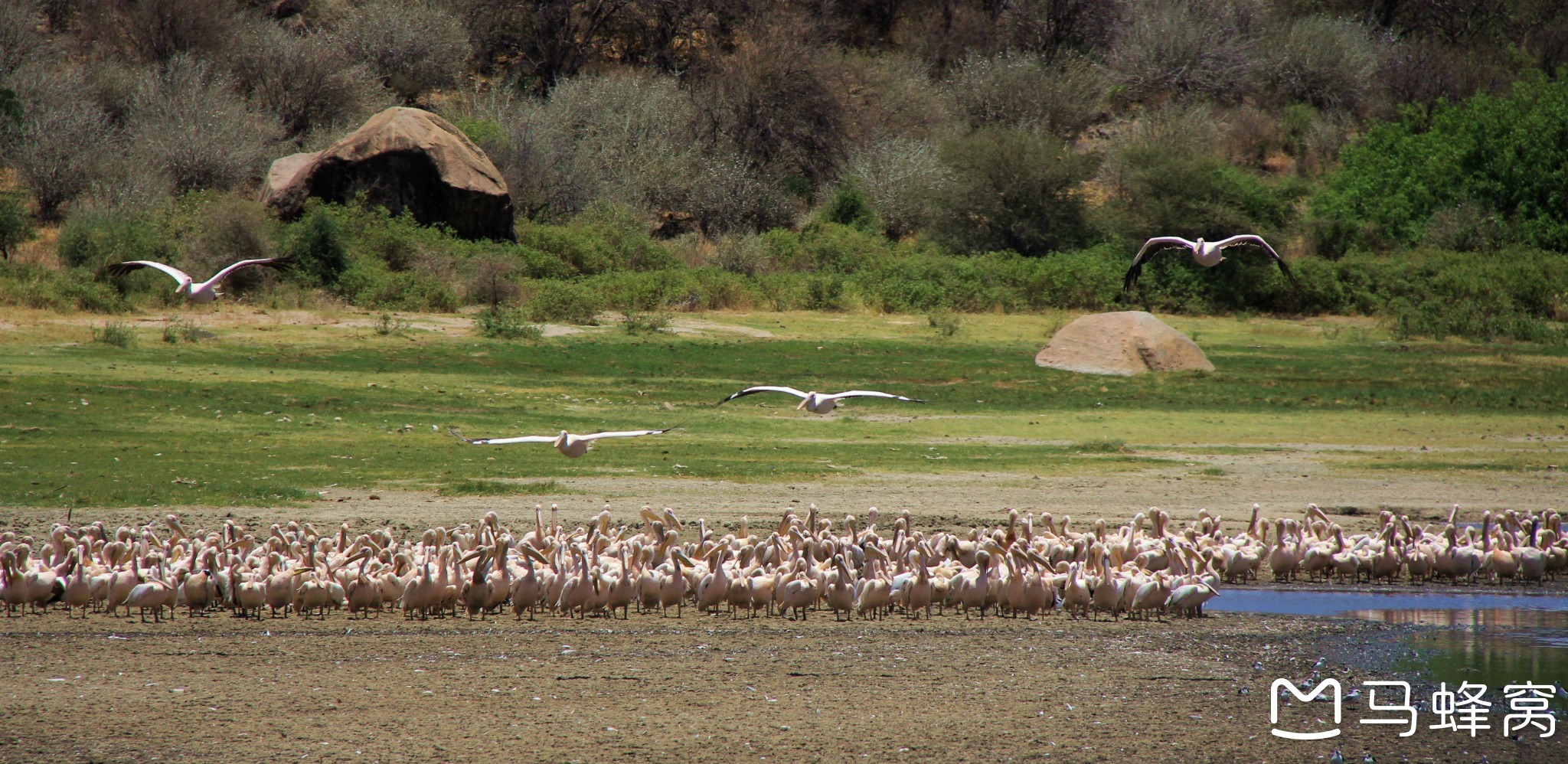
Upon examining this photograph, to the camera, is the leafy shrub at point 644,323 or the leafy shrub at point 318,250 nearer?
the leafy shrub at point 644,323

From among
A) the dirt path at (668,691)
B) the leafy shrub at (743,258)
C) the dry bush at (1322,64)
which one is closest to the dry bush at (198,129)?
the leafy shrub at (743,258)

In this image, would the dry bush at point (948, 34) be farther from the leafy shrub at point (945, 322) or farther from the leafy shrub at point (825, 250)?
the leafy shrub at point (945, 322)

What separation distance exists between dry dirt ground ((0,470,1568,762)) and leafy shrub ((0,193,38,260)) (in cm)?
2514

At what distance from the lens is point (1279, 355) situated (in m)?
30.6

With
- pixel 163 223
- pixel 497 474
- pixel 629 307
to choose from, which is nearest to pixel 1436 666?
pixel 497 474

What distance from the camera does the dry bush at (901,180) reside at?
157 ft

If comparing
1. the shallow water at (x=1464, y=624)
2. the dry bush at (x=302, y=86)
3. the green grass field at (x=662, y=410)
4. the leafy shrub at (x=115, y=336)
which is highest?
the dry bush at (x=302, y=86)

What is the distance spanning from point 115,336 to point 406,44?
33.6 metres

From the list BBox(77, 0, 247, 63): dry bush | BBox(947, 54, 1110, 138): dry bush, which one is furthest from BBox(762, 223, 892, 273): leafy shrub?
BBox(77, 0, 247, 63): dry bush

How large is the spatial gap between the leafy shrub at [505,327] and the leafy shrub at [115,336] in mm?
6279

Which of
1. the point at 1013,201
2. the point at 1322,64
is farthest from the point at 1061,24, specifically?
the point at 1013,201

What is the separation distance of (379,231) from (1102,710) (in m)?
28.3

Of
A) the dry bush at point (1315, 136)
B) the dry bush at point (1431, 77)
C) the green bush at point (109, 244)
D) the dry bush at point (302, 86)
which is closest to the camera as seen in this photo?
the green bush at point (109, 244)

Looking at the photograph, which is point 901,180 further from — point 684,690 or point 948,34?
point 684,690
